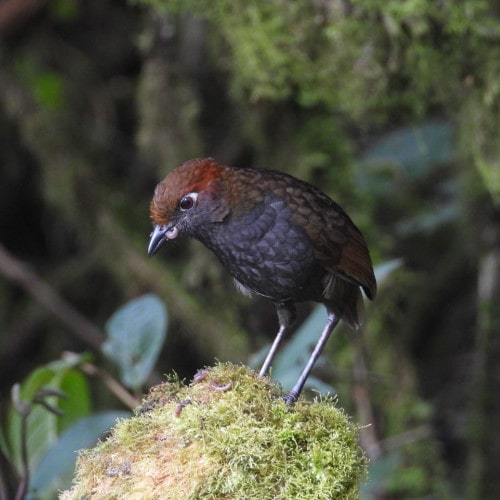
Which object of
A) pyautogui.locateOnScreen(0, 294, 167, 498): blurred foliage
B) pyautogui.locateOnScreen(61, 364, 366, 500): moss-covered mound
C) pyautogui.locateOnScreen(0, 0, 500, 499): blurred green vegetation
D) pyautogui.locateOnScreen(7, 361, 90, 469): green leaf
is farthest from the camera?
pyautogui.locateOnScreen(0, 0, 500, 499): blurred green vegetation

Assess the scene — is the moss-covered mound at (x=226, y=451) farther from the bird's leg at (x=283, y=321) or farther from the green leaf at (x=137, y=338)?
the green leaf at (x=137, y=338)

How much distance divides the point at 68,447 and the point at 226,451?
108cm

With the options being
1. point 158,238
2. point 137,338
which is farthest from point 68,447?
point 158,238

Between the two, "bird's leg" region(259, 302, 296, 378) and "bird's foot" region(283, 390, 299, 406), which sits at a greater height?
"bird's leg" region(259, 302, 296, 378)

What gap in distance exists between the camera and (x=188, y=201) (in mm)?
2783

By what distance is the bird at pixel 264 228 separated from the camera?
2.79 meters

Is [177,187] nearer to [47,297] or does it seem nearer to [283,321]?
[283,321]

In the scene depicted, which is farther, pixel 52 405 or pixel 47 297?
pixel 47 297

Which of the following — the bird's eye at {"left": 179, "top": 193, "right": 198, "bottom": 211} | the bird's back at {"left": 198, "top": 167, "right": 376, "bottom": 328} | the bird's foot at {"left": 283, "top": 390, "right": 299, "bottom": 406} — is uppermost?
the bird's back at {"left": 198, "top": 167, "right": 376, "bottom": 328}

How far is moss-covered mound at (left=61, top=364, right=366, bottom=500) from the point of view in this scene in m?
2.06

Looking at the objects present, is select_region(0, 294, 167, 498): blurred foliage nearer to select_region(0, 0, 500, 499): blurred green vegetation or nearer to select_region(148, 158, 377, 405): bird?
select_region(148, 158, 377, 405): bird

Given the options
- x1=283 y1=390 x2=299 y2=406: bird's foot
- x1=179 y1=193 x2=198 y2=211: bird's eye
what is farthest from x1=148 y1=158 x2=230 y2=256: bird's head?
x1=283 y1=390 x2=299 y2=406: bird's foot

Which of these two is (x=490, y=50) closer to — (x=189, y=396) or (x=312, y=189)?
(x=312, y=189)

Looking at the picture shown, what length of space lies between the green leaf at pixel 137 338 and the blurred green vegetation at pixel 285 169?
1.18 meters
